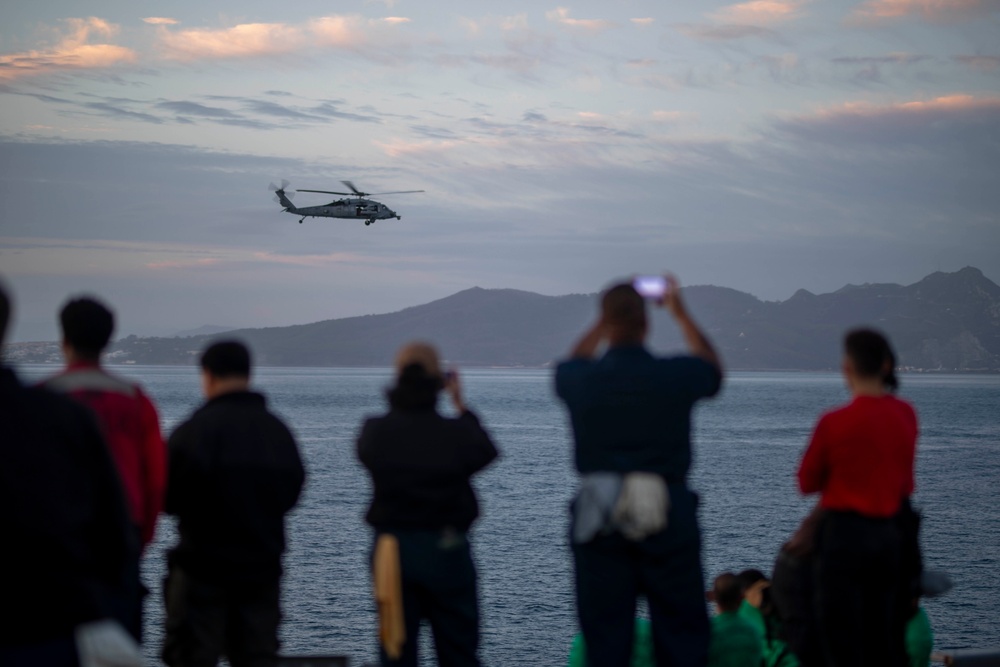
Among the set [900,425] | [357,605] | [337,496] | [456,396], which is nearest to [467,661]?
[456,396]

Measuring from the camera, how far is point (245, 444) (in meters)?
5.68

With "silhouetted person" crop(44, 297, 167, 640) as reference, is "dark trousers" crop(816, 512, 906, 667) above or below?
below

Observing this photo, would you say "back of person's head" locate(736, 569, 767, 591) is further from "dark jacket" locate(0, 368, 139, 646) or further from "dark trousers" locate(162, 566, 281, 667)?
"dark jacket" locate(0, 368, 139, 646)

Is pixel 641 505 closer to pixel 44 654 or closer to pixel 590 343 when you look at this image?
pixel 590 343

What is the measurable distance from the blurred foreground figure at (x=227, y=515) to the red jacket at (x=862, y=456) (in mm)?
2795

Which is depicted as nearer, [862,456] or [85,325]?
[85,325]

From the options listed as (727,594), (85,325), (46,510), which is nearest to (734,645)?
(727,594)

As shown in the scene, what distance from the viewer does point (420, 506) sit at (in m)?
5.64

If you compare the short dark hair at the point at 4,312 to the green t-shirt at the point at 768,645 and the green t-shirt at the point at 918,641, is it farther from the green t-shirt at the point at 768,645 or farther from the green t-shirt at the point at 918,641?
the green t-shirt at the point at 918,641

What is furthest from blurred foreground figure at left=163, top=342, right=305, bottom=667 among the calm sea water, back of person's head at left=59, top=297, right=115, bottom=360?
the calm sea water

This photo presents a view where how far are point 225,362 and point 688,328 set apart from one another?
2.50 m

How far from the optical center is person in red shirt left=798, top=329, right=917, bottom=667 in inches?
211

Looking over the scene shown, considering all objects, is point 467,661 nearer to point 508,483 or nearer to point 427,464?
point 427,464

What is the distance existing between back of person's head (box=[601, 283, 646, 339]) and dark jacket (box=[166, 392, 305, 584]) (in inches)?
76.1
